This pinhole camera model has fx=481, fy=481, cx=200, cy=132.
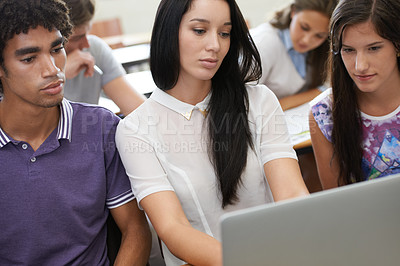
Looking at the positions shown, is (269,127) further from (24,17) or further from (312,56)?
(312,56)

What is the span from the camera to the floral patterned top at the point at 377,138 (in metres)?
1.50

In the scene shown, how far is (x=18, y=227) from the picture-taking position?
1256 mm

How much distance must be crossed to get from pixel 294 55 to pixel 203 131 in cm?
121

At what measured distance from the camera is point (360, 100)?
155 centimetres

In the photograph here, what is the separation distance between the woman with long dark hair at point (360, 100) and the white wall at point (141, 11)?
401 cm

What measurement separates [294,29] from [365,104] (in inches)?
35.7

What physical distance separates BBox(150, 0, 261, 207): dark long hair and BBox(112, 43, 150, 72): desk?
1747 mm

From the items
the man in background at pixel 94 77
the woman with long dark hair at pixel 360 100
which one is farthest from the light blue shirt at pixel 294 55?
the woman with long dark hair at pixel 360 100

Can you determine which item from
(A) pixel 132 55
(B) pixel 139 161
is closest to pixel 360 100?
(B) pixel 139 161

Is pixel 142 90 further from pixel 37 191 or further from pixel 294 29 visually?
pixel 37 191

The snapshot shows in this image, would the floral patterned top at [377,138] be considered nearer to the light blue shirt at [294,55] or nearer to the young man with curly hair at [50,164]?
the young man with curly hair at [50,164]

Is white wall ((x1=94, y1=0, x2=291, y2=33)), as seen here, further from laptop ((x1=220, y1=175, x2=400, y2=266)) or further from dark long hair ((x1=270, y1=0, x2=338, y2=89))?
laptop ((x1=220, y1=175, x2=400, y2=266))

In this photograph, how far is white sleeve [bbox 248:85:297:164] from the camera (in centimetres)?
138

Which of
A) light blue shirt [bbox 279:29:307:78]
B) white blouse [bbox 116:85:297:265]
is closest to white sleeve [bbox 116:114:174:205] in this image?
white blouse [bbox 116:85:297:265]
